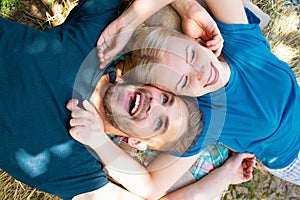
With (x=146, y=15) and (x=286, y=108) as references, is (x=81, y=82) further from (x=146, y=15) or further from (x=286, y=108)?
(x=286, y=108)

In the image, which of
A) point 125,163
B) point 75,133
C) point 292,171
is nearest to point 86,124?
point 75,133

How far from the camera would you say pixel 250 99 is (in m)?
2.08

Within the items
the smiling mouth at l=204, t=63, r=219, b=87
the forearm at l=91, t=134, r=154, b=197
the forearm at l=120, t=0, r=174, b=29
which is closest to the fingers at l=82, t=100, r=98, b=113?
the forearm at l=91, t=134, r=154, b=197

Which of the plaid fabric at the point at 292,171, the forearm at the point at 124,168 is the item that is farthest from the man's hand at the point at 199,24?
the plaid fabric at the point at 292,171

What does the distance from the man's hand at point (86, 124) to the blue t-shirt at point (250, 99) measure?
19.0 inches

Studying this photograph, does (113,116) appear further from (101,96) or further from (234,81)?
(234,81)

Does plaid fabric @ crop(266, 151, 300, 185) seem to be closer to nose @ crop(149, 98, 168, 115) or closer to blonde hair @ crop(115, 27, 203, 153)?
blonde hair @ crop(115, 27, 203, 153)

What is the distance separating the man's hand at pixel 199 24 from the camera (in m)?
1.88

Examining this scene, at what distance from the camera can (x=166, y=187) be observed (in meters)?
2.18

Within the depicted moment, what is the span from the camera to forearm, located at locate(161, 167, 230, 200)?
88.4 inches

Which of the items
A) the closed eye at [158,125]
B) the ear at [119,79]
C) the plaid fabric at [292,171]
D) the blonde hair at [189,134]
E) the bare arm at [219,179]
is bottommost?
the plaid fabric at [292,171]

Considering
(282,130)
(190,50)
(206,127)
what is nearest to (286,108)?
(282,130)

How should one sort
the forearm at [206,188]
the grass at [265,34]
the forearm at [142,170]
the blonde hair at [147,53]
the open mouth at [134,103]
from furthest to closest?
the grass at [265,34]
the forearm at [206,188]
the forearm at [142,170]
the blonde hair at [147,53]
the open mouth at [134,103]

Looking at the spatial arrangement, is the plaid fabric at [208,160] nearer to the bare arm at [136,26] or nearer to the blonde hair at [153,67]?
the blonde hair at [153,67]
